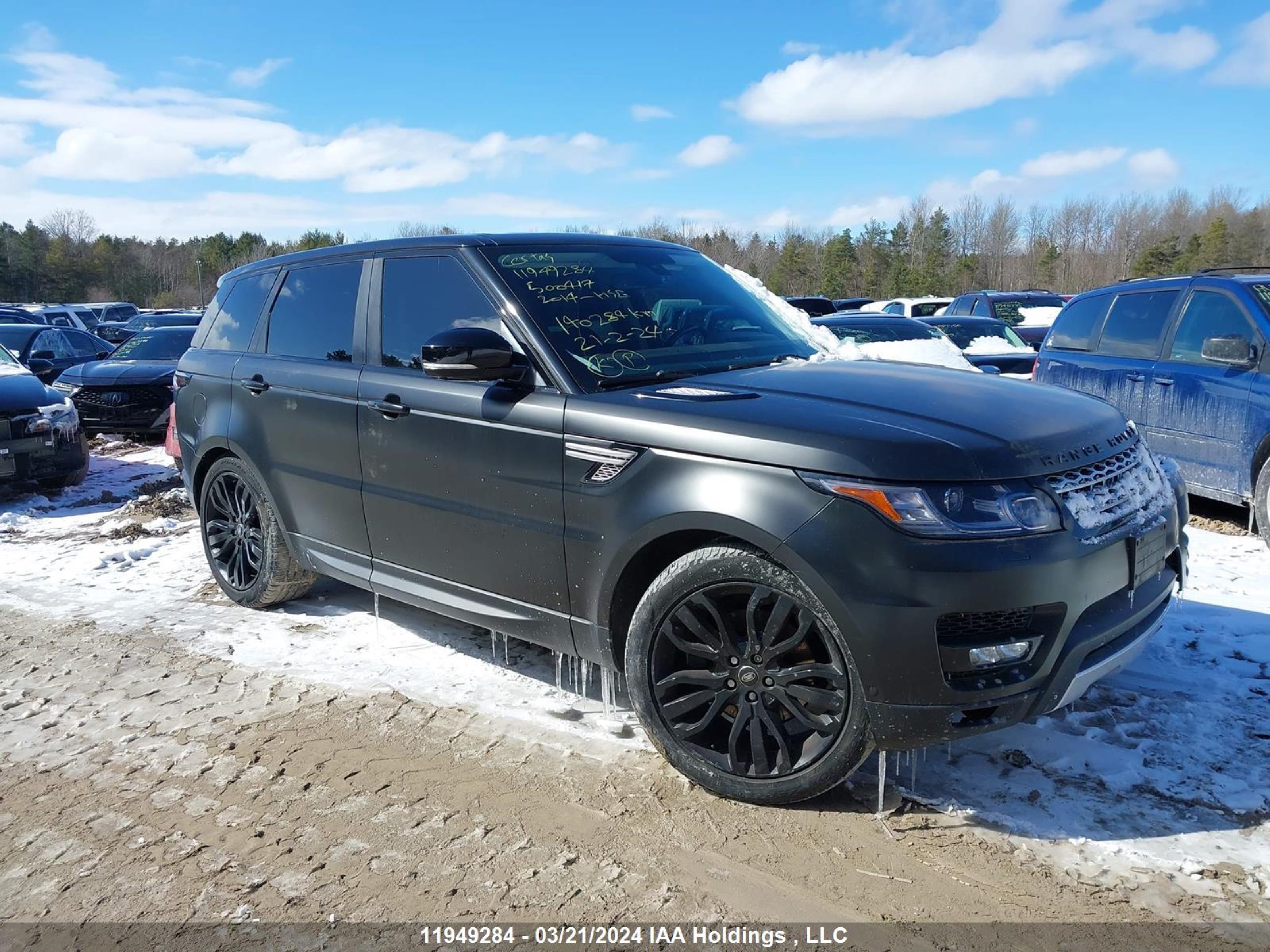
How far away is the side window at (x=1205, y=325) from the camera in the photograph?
6.46m

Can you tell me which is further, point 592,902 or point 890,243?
point 890,243

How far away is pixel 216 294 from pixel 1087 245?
81.6m

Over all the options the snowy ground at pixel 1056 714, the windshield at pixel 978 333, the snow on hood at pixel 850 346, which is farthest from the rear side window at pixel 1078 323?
the windshield at pixel 978 333

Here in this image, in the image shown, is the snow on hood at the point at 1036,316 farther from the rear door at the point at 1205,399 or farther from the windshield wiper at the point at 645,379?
the windshield wiper at the point at 645,379

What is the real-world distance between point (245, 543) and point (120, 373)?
8515 mm

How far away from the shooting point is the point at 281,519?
488 centimetres

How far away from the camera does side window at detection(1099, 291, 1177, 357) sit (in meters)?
7.18

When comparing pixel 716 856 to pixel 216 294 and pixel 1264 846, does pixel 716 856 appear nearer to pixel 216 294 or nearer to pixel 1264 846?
pixel 1264 846

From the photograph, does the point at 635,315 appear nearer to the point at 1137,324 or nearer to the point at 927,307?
the point at 1137,324

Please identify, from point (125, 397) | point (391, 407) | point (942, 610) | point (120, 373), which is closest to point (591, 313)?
point (391, 407)

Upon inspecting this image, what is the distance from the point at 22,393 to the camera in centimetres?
887

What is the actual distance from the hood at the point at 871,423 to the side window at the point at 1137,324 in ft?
14.2

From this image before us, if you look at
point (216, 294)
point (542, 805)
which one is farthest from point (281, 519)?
point (542, 805)

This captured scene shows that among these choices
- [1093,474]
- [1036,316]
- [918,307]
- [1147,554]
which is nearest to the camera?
[1093,474]
